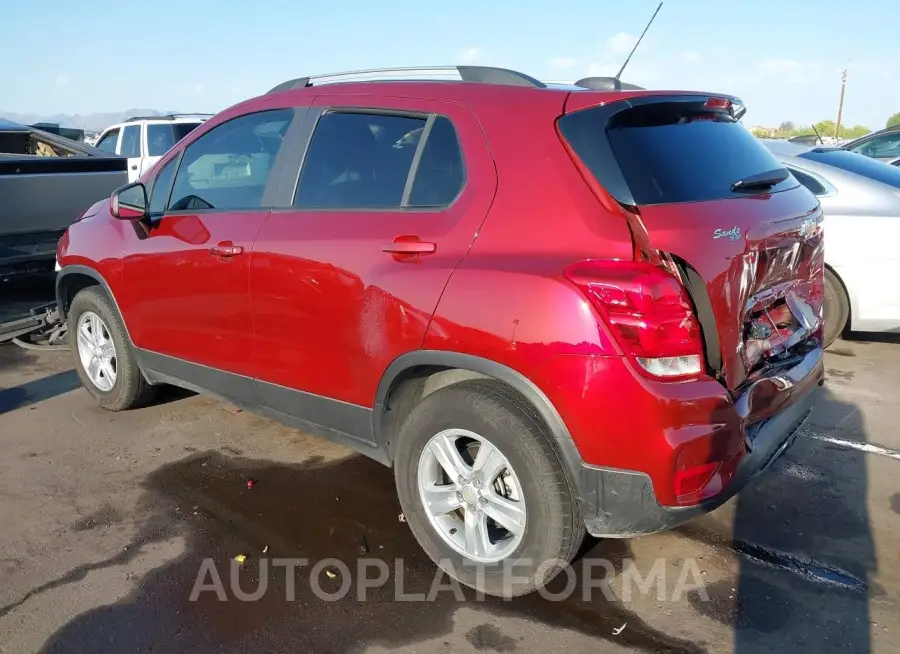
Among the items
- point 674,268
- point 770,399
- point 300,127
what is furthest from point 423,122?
point 770,399

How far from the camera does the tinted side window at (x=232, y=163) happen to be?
3.60m

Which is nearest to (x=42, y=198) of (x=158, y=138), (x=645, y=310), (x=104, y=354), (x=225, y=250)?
(x=104, y=354)

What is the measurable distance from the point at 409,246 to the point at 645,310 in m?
0.97

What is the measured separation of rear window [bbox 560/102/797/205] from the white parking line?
189cm

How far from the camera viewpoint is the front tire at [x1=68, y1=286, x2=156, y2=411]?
4.54 m

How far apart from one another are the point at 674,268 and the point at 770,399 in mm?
737

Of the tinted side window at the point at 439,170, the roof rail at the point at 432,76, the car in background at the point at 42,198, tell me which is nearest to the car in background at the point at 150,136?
the car in background at the point at 42,198

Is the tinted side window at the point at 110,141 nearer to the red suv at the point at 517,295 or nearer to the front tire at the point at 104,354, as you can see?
the front tire at the point at 104,354

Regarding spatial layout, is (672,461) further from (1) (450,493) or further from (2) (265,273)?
(2) (265,273)

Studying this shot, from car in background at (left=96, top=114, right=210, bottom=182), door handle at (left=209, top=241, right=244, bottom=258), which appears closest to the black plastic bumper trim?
door handle at (left=209, top=241, right=244, bottom=258)

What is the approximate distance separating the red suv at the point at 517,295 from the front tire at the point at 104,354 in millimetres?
1078

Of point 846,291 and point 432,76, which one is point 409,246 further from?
point 846,291

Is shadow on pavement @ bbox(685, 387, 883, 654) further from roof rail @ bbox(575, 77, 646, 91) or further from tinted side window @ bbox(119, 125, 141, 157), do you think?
tinted side window @ bbox(119, 125, 141, 157)

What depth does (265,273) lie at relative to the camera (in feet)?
11.2
